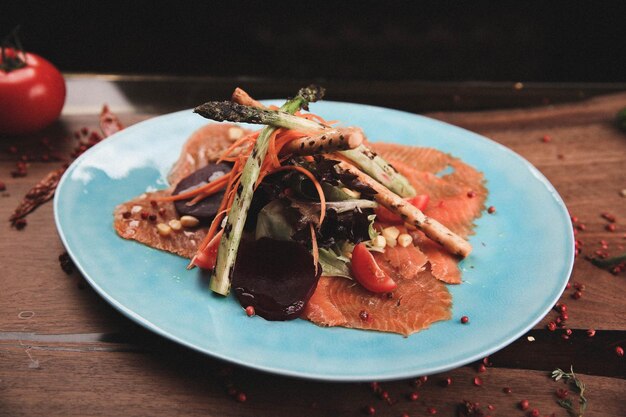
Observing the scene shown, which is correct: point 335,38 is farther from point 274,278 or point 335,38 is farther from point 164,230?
point 274,278

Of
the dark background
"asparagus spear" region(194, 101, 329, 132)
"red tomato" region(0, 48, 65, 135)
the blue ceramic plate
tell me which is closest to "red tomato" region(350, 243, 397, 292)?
the blue ceramic plate

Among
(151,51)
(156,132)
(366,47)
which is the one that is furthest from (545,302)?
(151,51)

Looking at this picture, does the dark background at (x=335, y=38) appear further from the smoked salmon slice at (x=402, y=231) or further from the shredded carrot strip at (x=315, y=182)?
the shredded carrot strip at (x=315, y=182)

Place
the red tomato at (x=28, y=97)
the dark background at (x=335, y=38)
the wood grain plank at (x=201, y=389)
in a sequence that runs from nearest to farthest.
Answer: the wood grain plank at (x=201, y=389) → the red tomato at (x=28, y=97) → the dark background at (x=335, y=38)

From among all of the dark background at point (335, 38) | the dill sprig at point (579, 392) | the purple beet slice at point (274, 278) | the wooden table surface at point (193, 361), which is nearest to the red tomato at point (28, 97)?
the wooden table surface at point (193, 361)

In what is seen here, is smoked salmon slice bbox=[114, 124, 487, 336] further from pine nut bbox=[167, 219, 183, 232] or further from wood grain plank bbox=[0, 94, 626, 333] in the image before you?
wood grain plank bbox=[0, 94, 626, 333]

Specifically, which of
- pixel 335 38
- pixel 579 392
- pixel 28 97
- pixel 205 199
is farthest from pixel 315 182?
pixel 335 38
